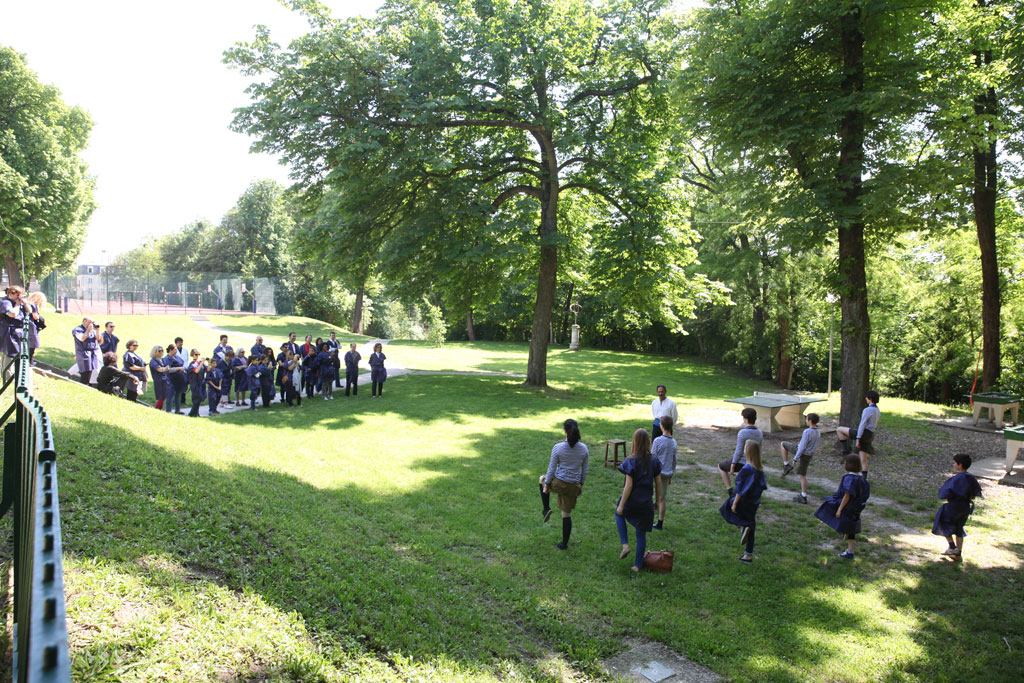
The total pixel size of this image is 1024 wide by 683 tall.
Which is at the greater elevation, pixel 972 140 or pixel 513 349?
pixel 972 140

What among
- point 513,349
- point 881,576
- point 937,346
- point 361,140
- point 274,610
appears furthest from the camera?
point 513,349

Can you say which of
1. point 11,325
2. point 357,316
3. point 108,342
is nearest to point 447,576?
point 11,325

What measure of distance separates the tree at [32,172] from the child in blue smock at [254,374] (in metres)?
19.3

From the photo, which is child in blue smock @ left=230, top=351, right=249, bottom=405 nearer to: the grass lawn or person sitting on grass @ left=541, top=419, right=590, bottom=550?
the grass lawn

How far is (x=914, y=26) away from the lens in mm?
12516

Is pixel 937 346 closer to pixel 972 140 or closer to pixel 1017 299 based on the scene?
pixel 1017 299

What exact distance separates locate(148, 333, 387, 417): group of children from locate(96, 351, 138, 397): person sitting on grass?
783 mm

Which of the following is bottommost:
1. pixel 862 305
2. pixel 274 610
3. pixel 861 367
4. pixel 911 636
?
pixel 911 636

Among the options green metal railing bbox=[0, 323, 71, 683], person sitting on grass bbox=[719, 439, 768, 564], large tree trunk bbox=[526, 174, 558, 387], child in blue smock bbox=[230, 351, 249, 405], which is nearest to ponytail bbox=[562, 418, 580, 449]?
person sitting on grass bbox=[719, 439, 768, 564]

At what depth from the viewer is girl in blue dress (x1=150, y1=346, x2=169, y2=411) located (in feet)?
47.8

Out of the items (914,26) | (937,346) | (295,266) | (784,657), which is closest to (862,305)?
(914,26)

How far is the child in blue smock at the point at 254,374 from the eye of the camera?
17.3 metres

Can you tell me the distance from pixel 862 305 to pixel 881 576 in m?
8.28


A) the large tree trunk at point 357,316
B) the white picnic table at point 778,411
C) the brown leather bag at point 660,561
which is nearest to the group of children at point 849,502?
the brown leather bag at point 660,561
